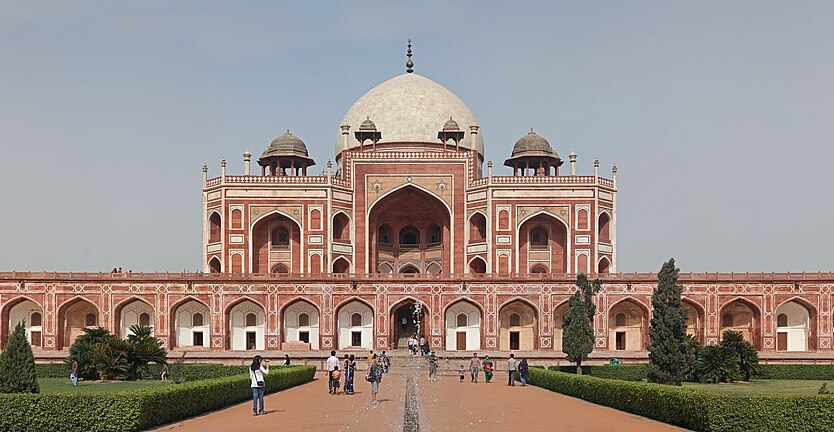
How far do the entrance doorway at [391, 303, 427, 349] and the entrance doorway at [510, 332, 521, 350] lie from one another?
3.32 m

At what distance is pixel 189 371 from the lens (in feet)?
81.0

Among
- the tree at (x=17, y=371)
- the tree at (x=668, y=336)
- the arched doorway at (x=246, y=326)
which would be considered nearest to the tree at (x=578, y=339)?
the tree at (x=668, y=336)

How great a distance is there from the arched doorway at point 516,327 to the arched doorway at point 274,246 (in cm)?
932

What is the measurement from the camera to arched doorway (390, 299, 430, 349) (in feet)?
118

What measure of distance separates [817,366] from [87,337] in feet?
67.1

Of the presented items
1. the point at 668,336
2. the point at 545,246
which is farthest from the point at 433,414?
the point at 545,246

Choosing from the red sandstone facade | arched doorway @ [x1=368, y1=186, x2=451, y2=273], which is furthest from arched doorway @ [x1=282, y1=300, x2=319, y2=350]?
arched doorway @ [x1=368, y1=186, x2=451, y2=273]

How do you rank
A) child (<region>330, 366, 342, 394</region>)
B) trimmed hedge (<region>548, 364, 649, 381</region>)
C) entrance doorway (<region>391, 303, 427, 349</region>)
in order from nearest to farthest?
1. child (<region>330, 366, 342, 394</region>)
2. trimmed hedge (<region>548, 364, 649, 381</region>)
3. entrance doorway (<region>391, 303, 427, 349</region>)

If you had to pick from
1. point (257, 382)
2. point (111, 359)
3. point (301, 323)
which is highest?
point (257, 382)

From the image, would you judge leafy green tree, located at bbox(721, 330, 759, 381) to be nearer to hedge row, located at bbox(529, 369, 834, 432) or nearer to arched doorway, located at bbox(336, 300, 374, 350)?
hedge row, located at bbox(529, 369, 834, 432)

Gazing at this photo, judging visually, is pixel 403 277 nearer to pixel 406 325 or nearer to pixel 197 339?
pixel 406 325

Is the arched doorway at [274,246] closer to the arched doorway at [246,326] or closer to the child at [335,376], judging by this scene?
the arched doorway at [246,326]

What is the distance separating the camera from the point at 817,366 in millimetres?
27625

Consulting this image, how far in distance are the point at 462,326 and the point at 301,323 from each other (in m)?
5.98
